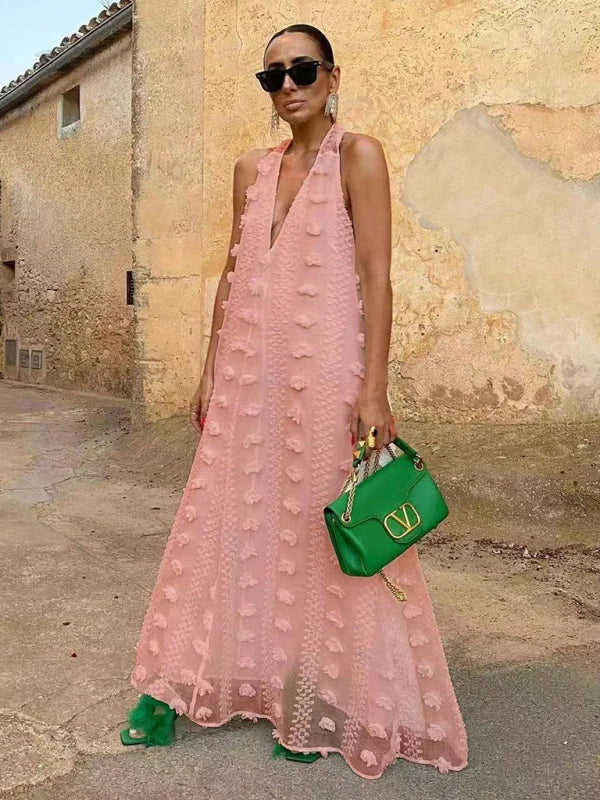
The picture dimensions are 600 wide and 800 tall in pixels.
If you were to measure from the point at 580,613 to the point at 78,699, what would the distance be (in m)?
1.82

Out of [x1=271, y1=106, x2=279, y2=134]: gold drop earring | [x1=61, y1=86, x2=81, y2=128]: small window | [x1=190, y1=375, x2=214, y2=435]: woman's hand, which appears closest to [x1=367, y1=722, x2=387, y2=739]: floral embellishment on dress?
[x1=190, y1=375, x2=214, y2=435]: woman's hand

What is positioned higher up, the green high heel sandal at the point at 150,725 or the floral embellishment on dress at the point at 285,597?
the floral embellishment on dress at the point at 285,597

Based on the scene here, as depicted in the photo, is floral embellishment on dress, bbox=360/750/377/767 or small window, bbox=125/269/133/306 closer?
floral embellishment on dress, bbox=360/750/377/767

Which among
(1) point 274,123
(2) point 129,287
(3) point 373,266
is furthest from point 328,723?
(2) point 129,287

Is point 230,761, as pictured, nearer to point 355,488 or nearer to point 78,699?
point 78,699

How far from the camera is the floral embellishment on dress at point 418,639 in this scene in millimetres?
1901

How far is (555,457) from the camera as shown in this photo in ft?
13.9

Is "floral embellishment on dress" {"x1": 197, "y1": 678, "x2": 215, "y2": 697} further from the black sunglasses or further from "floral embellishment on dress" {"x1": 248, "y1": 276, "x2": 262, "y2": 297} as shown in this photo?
the black sunglasses

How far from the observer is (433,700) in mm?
1900

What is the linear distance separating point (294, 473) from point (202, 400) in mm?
400

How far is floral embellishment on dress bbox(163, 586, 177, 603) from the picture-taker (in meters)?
2.02

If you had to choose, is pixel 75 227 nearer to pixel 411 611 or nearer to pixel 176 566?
pixel 176 566

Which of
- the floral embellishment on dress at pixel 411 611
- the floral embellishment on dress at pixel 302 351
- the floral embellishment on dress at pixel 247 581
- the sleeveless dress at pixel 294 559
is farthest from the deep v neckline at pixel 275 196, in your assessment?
the floral embellishment on dress at pixel 411 611

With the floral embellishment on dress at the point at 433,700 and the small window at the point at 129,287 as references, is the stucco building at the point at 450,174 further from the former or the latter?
the small window at the point at 129,287
